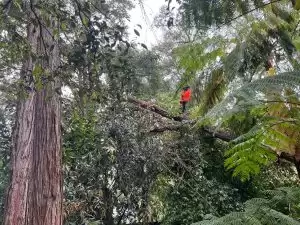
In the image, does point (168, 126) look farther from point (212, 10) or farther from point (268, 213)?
point (212, 10)

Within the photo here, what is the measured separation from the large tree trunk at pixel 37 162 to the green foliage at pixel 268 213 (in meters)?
1.35

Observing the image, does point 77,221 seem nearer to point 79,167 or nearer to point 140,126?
point 79,167

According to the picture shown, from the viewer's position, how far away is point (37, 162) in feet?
12.0

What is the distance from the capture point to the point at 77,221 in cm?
593

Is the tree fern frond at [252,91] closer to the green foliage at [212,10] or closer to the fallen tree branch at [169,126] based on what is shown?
the green foliage at [212,10]

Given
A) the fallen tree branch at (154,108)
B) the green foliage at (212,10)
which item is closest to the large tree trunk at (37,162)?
the green foliage at (212,10)

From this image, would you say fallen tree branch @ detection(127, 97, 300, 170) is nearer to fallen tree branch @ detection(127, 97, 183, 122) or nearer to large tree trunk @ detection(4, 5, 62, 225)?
fallen tree branch @ detection(127, 97, 183, 122)

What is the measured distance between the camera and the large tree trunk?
343 cm

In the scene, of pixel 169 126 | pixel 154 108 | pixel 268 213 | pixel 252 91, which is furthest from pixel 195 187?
pixel 252 91

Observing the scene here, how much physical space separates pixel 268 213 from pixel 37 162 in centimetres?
210

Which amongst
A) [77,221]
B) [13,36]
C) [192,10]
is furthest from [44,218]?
[77,221]

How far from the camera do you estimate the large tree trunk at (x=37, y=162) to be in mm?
3432

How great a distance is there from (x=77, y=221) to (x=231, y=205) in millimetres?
2532

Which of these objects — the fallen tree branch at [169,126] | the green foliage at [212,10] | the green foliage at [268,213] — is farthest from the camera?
the fallen tree branch at [169,126]
